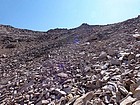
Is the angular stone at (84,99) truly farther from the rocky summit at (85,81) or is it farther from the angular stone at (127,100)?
the angular stone at (127,100)

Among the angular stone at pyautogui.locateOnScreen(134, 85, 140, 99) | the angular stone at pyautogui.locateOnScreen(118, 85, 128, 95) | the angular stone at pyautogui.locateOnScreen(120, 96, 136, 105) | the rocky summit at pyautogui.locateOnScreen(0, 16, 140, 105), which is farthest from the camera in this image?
the rocky summit at pyautogui.locateOnScreen(0, 16, 140, 105)

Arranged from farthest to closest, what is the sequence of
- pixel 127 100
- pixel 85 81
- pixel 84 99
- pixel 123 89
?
pixel 85 81 → pixel 84 99 → pixel 123 89 → pixel 127 100

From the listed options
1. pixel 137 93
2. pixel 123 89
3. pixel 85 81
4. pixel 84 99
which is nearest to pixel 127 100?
pixel 137 93

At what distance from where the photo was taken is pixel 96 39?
39.9 feet

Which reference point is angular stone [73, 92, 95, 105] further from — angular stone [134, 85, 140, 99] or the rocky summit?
angular stone [134, 85, 140, 99]

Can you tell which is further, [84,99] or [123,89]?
[84,99]

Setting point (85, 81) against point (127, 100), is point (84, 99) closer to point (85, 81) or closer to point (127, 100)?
point (127, 100)

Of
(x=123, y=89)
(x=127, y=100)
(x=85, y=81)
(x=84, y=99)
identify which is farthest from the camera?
(x=85, y=81)

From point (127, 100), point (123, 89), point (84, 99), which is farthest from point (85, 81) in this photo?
point (127, 100)

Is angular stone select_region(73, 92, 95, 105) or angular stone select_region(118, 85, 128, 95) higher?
angular stone select_region(118, 85, 128, 95)

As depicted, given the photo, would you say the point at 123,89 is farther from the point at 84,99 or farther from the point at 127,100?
the point at 84,99

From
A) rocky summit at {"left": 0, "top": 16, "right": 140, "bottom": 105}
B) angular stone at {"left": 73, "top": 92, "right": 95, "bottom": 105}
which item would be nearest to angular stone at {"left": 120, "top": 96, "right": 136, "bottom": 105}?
rocky summit at {"left": 0, "top": 16, "right": 140, "bottom": 105}

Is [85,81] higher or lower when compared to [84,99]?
higher

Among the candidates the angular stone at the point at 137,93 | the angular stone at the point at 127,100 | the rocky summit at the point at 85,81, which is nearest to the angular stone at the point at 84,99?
the rocky summit at the point at 85,81
